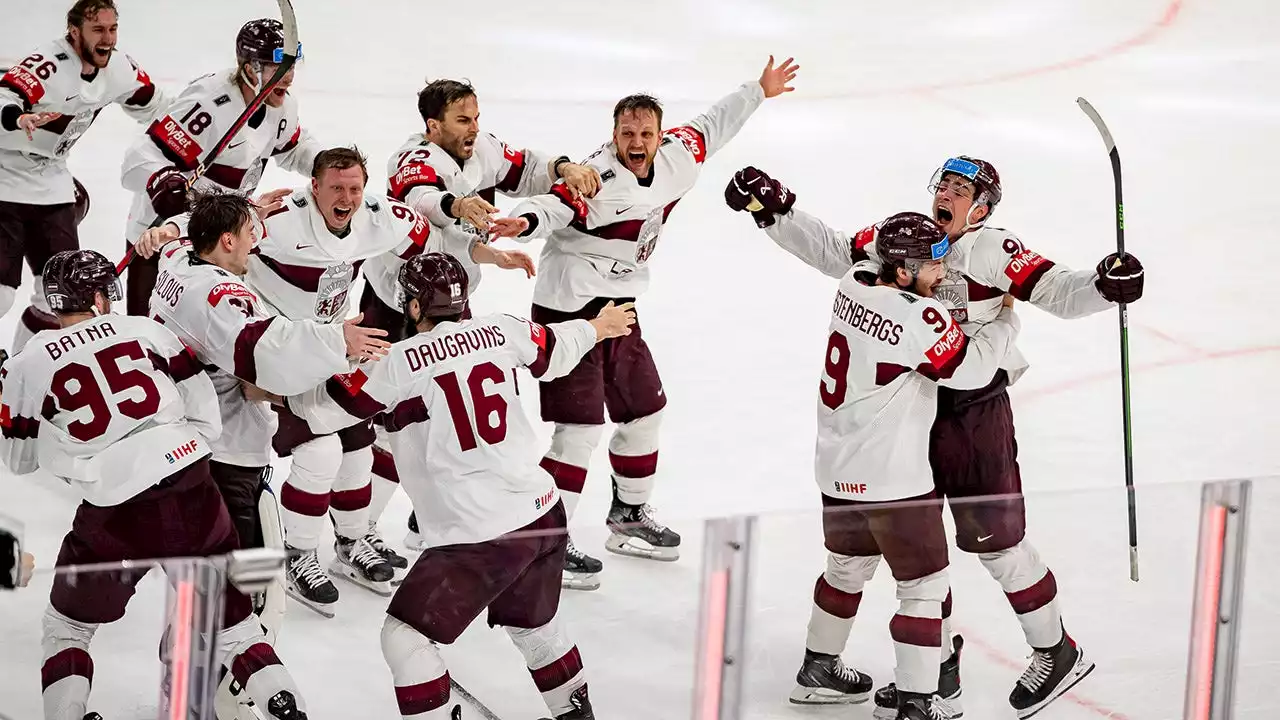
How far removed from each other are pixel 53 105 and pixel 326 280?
1432 mm

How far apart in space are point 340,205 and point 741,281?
2.96 metres

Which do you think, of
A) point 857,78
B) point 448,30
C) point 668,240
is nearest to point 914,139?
point 857,78

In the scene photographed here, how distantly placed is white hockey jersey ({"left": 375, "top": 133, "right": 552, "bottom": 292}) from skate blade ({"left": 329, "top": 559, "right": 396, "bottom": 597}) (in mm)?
882

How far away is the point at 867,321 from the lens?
3889 millimetres

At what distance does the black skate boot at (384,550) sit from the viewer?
4391 mm

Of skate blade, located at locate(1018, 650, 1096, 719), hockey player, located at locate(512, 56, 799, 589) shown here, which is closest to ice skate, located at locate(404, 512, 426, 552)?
hockey player, located at locate(512, 56, 799, 589)

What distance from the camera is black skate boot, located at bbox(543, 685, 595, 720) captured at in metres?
3.31

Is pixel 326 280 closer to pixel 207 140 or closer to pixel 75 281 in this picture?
pixel 207 140

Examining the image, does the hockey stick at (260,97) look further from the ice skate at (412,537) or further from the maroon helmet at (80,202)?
the ice skate at (412,537)

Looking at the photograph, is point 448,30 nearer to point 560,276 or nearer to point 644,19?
point 644,19

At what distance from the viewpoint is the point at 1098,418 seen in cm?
602

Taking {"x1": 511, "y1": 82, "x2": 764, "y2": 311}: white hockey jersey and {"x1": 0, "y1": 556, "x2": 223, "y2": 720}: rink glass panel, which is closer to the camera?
{"x1": 0, "y1": 556, "x2": 223, "y2": 720}: rink glass panel

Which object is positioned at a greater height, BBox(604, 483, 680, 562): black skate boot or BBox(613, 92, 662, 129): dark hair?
BBox(613, 92, 662, 129): dark hair

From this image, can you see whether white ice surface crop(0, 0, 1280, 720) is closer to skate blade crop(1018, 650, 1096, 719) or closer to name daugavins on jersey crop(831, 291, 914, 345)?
skate blade crop(1018, 650, 1096, 719)
